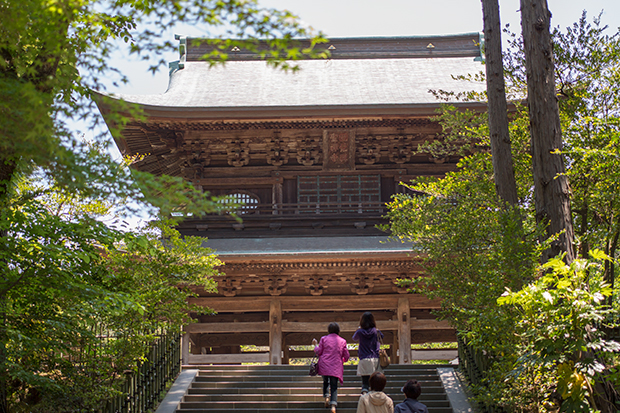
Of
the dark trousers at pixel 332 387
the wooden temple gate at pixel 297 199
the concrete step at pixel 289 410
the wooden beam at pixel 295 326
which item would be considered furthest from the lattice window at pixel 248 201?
the dark trousers at pixel 332 387

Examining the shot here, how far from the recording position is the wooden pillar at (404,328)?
1163cm

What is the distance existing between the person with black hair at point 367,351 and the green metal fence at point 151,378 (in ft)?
9.32

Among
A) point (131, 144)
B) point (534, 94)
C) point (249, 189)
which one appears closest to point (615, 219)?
point (534, 94)

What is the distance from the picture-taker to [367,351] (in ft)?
24.0

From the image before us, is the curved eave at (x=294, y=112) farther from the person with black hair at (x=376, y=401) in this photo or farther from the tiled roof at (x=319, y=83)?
the person with black hair at (x=376, y=401)

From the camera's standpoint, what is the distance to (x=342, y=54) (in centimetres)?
1789

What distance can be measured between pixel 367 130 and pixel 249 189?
3.10 meters

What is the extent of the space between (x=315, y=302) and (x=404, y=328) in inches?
78.3

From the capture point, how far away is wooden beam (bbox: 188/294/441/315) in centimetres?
1210

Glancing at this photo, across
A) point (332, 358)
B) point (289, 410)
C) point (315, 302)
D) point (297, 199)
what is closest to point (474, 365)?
point (332, 358)

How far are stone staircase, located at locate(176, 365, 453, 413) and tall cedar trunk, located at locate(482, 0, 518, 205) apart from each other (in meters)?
3.41

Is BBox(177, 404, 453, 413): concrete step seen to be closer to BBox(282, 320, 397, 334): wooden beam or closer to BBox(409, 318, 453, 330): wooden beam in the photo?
BBox(282, 320, 397, 334): wooden beam

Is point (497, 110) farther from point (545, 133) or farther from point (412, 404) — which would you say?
point (412, 404)

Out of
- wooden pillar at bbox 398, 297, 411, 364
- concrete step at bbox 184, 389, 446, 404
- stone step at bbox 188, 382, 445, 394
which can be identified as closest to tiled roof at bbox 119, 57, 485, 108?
wooden pillar at bbox 398, 297, 411, 364
